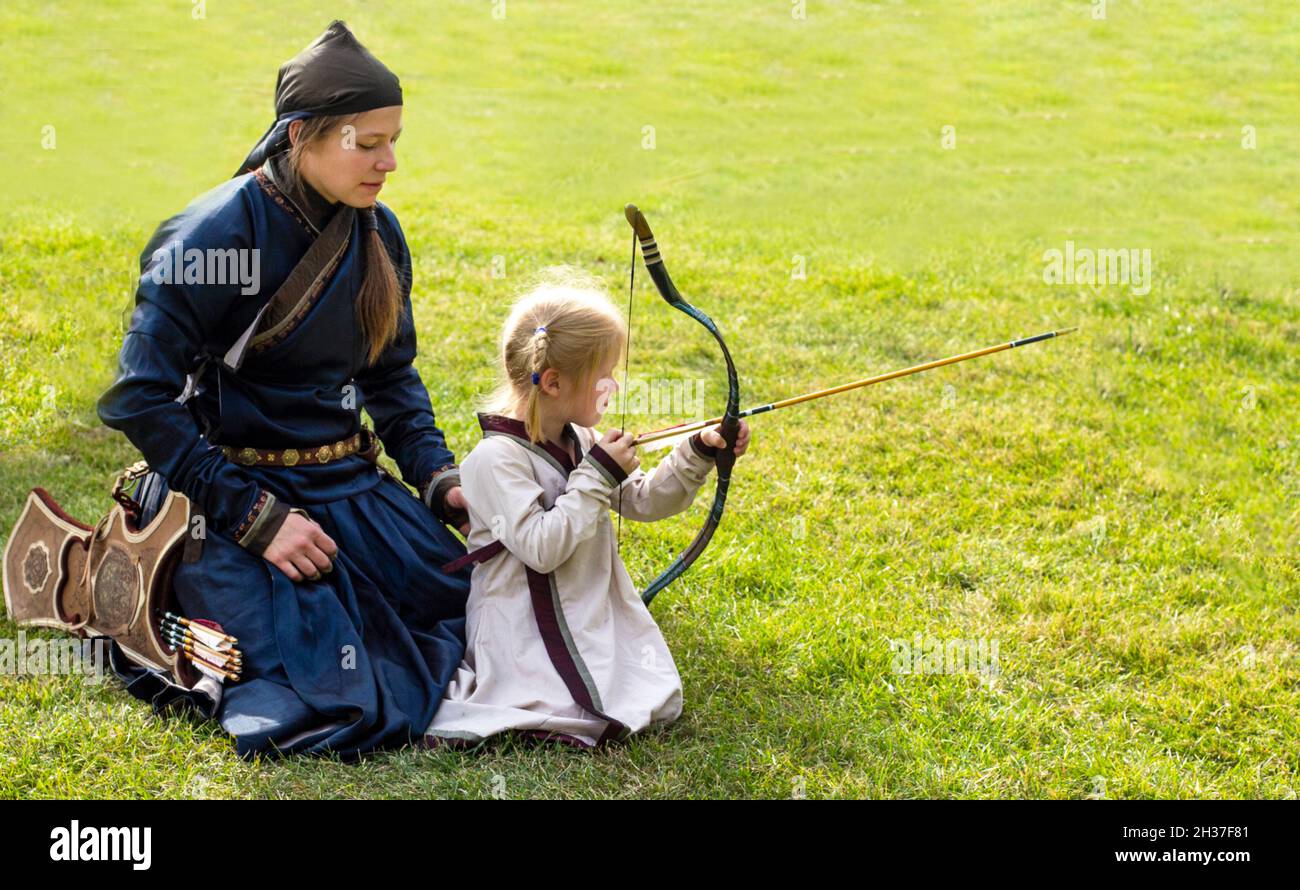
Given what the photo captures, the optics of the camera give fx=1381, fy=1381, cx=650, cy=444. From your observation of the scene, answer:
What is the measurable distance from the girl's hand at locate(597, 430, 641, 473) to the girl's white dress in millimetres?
17

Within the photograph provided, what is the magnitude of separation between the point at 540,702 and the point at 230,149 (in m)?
8.90

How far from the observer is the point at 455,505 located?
13.3 ft

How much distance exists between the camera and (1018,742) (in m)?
3.76

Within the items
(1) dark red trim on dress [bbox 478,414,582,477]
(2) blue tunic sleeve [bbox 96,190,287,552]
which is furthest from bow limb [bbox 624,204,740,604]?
(2) blue tunic sleeve [bbox 96,190,287,552]

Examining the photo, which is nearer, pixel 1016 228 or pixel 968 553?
pixel 968 553

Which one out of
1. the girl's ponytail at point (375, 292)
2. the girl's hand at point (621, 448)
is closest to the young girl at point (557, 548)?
the girl's hand at point (621, 448)

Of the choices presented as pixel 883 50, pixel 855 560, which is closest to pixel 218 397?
pixel 855 560

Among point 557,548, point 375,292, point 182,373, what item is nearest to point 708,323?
point 557,548

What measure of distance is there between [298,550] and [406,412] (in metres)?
0.75

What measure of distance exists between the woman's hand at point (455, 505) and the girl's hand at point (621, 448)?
67cm

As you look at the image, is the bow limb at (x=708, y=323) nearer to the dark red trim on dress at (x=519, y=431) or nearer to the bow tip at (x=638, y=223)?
the bow tip at (x=638, y=223)

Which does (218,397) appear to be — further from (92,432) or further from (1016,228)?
(1016,228)

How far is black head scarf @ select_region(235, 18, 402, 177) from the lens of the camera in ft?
11.8

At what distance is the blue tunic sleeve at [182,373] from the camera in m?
3.50
